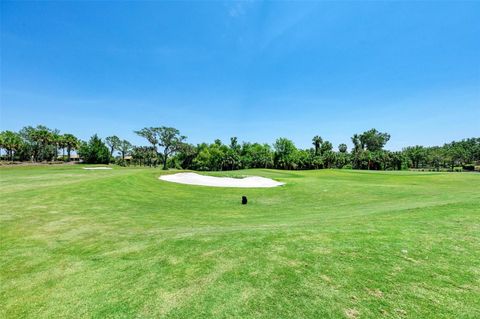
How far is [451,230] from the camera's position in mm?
6988

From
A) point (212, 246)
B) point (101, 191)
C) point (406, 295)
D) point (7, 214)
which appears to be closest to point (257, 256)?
point (212, 246)

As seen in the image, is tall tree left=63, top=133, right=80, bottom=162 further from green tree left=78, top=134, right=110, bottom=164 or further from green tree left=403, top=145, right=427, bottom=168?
green tree left=403, top=145, right=427, bottom=168

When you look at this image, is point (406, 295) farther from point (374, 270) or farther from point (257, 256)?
point (257, 256)

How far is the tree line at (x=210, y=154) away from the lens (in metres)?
74.7

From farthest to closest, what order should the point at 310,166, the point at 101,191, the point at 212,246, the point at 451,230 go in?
the point at 310,166, the point at 101,191, the point at 451,230, the point at 212,246

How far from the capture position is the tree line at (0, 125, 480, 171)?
245 feet

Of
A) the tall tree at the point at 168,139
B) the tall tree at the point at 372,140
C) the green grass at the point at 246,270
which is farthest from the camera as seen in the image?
the tall tree at the point at 372,140

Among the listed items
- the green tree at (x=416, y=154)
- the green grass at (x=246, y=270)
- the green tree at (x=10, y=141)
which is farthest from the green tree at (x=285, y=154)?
the green tree at (x=10, y=141)

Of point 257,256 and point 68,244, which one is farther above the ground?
point 257,256

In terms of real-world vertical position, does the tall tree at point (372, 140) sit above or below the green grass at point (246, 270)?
above

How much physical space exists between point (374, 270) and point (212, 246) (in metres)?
3.72

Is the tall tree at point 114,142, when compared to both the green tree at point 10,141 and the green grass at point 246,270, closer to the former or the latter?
the green tree at point 10,141

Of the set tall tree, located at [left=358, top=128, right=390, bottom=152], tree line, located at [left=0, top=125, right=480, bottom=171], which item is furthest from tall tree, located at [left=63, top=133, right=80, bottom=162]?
tall tree, located at [left=358, top=128, right=390, bottom=152]

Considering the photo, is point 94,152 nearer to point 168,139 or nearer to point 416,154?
point 168,139
